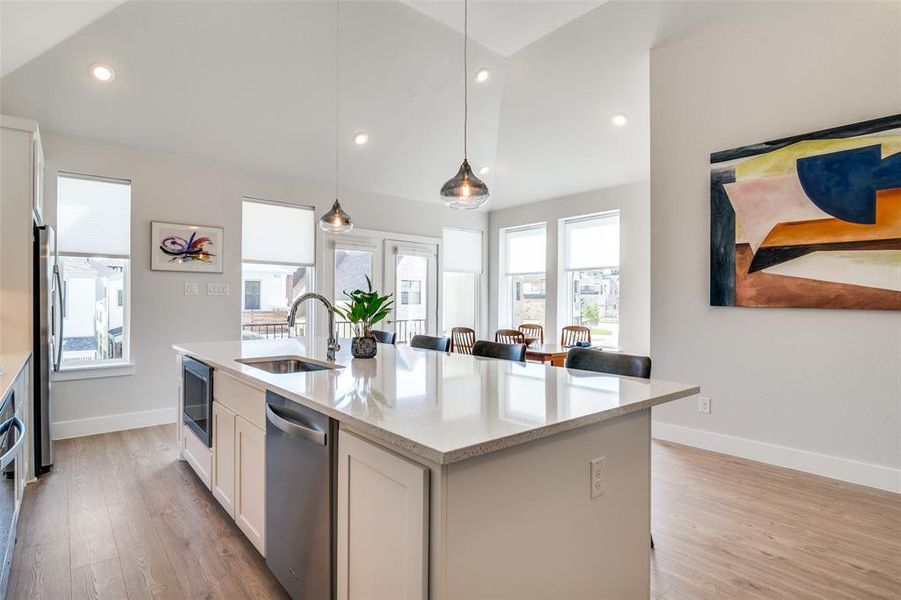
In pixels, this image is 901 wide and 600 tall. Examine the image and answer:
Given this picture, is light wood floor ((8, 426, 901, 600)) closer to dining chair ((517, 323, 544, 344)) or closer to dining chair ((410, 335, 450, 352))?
dining chair ((410, 335, 450, 352))

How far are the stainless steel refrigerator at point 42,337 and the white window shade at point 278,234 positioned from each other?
6.40 ft

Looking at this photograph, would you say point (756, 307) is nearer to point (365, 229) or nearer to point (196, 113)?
point (365, 229)

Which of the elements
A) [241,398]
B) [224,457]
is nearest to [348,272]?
[224,457]

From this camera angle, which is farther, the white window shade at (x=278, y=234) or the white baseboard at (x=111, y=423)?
the white window shade at (x=278, y=234)

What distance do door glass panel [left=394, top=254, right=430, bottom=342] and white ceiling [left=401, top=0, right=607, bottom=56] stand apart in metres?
3.08

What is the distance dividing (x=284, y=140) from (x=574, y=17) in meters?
3.01

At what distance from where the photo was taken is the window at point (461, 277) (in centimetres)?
713

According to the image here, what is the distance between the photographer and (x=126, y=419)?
4.33 meters

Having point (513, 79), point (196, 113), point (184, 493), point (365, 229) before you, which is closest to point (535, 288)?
point (365, 229)

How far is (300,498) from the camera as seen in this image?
169 cm

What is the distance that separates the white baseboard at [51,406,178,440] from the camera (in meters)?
4.04

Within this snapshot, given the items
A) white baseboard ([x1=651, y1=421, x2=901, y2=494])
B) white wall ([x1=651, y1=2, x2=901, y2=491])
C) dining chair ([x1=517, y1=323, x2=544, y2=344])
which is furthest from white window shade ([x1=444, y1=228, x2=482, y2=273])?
white baseboard ([x1=651, y1=421, x2=901, y2=494])

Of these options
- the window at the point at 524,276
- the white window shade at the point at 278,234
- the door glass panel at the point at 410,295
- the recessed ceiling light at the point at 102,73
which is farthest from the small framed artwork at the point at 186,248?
the window at the point at 524,276

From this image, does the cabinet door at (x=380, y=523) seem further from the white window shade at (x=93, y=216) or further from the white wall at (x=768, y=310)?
the white window shade at (x=93, y=216)
